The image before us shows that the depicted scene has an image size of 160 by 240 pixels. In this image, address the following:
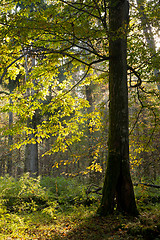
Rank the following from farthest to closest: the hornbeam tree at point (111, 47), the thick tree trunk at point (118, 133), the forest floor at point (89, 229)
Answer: the thick tree trunk at point (118, 133)
the hornbeam tree at point (111, 47)
the forest floor at point (89, 229)

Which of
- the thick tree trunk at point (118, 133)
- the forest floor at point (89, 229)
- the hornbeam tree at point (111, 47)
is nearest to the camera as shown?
the forest floor at point (89, 229)

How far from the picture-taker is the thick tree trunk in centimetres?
463

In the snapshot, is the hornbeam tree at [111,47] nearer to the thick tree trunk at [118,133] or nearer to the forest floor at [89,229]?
the thick tree trunk at [118,133]

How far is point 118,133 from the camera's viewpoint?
490 centimetres

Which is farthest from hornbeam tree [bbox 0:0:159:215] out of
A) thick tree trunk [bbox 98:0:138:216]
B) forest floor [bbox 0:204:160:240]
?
forest floor [bbox 0:204:160:240]

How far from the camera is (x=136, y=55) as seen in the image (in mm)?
5496

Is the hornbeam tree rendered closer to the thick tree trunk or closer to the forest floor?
the thick tree trunk

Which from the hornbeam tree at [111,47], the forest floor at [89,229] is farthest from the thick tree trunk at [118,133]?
the forest floor at [89,229]

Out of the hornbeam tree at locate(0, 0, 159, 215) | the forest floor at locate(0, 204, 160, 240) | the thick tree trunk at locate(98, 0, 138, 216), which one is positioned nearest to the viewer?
the forest floor at locate(0, 204, 160, 240)

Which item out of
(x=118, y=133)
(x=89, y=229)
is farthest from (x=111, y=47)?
(x=89, y=229)

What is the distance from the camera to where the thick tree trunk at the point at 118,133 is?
4633 millimetres

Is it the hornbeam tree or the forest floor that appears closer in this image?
the forest floor

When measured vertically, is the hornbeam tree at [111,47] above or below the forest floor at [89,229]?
above

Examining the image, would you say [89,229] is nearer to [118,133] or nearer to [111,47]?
[118,133]
